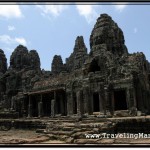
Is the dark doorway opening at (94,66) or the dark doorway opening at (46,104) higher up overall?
the dark doorway opening at (94,66)

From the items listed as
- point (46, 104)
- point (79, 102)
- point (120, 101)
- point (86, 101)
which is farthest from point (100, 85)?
point (46, 104)

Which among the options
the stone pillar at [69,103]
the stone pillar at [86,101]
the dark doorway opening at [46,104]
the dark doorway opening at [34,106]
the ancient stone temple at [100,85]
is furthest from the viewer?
the dark doorway opening at [34,106]

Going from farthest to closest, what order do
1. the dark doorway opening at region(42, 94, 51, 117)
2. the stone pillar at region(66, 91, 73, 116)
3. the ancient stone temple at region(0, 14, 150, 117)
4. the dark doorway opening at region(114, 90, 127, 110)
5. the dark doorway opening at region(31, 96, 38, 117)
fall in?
1. the dark doorway opening at region(31, 96, 38, 117)
2. the dark doorway opening at region(42, 94, 51, 117)
3. the stone pillar at region(66, 91, 73, 116)
4. the dark doorway opening at region(114, 90, 127, 110)
5. the ancient stone temple at region(0, 14, 150, 117)

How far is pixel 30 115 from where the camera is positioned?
3697 cm

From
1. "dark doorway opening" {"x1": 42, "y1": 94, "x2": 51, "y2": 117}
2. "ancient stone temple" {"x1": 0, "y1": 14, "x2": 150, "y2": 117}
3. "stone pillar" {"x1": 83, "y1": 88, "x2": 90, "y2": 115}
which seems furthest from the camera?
"dark doorway opening" {"x1": 42, "y1": 94, "x2": 51, "y2": 117}

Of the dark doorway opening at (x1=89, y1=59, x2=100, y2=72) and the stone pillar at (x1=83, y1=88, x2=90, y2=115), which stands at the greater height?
the dark doorway opening at (x1=89, y1=59, x2=100, y2=72)

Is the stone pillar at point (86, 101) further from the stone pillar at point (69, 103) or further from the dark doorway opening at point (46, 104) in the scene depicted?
the dark doorway opening at point (46, 104)

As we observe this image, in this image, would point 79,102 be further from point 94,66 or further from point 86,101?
point 94,66

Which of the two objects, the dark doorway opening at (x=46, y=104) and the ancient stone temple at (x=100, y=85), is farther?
→ the dark doorway opening at (x=46, y=104)

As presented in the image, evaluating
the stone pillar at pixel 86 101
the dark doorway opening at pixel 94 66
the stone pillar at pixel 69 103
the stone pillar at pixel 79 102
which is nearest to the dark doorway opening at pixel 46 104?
the stone pillar at pixel 69 103

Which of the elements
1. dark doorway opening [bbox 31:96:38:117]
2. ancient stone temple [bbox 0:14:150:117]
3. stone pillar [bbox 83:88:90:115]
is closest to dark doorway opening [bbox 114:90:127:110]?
ancient stone temple [bbox 0:14:150:117]

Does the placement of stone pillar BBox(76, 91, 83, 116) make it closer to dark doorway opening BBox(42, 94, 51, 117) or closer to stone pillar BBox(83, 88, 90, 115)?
stone pillar BBox(83, 88, 90, 115)

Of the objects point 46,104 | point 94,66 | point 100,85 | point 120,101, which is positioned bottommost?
point 120,101

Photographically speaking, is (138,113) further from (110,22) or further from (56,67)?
(56,67)
